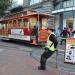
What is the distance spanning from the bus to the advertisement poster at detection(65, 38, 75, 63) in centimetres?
976

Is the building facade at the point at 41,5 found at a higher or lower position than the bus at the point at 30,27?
higher

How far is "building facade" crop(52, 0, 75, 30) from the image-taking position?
116 ft

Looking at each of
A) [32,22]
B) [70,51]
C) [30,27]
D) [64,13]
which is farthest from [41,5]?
[70,51]

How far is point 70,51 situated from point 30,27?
11301mm

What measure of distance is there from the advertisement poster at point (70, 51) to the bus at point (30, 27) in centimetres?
976

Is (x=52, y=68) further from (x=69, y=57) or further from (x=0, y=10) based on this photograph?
(x=0, y=10)

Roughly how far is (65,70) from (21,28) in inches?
572

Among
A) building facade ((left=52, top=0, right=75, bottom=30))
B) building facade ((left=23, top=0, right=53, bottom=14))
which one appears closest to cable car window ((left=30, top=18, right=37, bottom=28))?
building facade ((left=52, top=0, right=75, bottom=30))

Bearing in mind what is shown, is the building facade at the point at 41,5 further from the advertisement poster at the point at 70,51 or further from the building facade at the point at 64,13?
the advertisement poster at the point at 70,51

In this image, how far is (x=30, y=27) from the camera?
26391 millimetres

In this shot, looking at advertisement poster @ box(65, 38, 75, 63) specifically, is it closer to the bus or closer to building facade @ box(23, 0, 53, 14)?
the bus

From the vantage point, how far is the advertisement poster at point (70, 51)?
50.2 feet

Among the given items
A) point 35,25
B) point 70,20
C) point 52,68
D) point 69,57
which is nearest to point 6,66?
point 52,68

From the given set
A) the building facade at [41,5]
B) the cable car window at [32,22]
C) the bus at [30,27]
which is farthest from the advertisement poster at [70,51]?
the building facade at [41,5]
